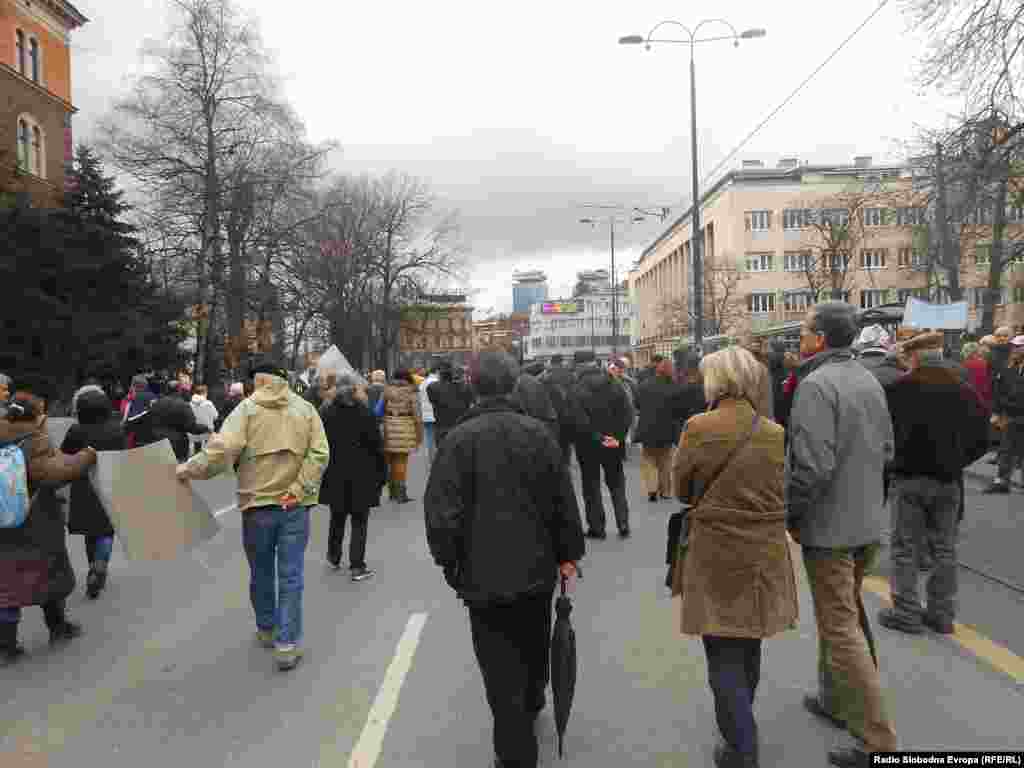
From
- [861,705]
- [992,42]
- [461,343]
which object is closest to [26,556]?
[861,705]

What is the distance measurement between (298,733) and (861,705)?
2595mm

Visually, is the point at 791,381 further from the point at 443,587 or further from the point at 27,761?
the point at 27,761

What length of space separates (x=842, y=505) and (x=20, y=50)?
149 feet

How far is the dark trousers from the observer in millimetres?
3391

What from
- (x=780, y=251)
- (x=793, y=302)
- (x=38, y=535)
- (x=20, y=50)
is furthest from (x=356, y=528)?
(x=780, y=251)

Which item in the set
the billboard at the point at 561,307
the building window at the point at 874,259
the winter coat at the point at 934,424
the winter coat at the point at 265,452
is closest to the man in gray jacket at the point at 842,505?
the winter coat at the point at 934,424

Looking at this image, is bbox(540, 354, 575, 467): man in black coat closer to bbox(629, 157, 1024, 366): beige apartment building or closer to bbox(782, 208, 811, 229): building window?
bbox(629, 157, 1024, 366): beige apartment building

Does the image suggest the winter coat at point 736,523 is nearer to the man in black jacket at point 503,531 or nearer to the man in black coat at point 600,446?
the man in black jacket at point 503,531

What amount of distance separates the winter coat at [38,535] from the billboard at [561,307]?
125378 mm

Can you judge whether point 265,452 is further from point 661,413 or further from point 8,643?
point 661,413

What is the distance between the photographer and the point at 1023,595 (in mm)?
6137

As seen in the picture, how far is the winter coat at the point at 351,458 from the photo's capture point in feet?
23.5

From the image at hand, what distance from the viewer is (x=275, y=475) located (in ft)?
16.8

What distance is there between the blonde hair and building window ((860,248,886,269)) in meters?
66.9
